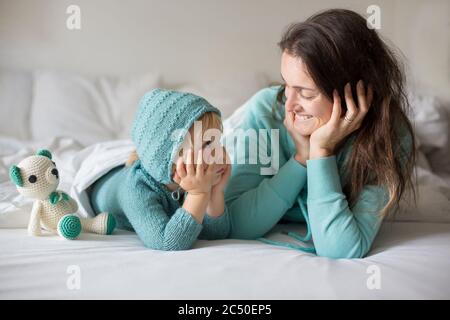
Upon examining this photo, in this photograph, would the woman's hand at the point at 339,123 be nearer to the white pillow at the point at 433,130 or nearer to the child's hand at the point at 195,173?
the child's hand at the point at 195,173

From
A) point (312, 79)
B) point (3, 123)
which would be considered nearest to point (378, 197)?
point (312, 79)

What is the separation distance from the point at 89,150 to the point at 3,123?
0.62 m

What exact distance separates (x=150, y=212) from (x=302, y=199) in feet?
1.28

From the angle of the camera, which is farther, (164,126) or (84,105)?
(84,105)

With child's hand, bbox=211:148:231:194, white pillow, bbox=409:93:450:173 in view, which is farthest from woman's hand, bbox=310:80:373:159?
white pillow, bbox=409:93:450:173

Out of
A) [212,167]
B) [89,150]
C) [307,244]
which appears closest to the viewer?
[212,167]

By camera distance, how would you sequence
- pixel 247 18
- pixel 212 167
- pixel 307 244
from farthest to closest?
pixel 247 18 < pixel 307 244 < pixel 212 167

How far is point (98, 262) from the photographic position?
3.28 feet

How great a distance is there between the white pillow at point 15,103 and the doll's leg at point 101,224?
945 millimetres

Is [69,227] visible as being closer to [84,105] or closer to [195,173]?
[195,173]

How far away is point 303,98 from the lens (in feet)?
3.66

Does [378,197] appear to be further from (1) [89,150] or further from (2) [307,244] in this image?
(1) [89,150]

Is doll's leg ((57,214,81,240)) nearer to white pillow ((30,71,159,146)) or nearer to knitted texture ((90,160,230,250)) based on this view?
knitted texture ((90,160,230,250))

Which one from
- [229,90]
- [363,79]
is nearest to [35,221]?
[363,79]
